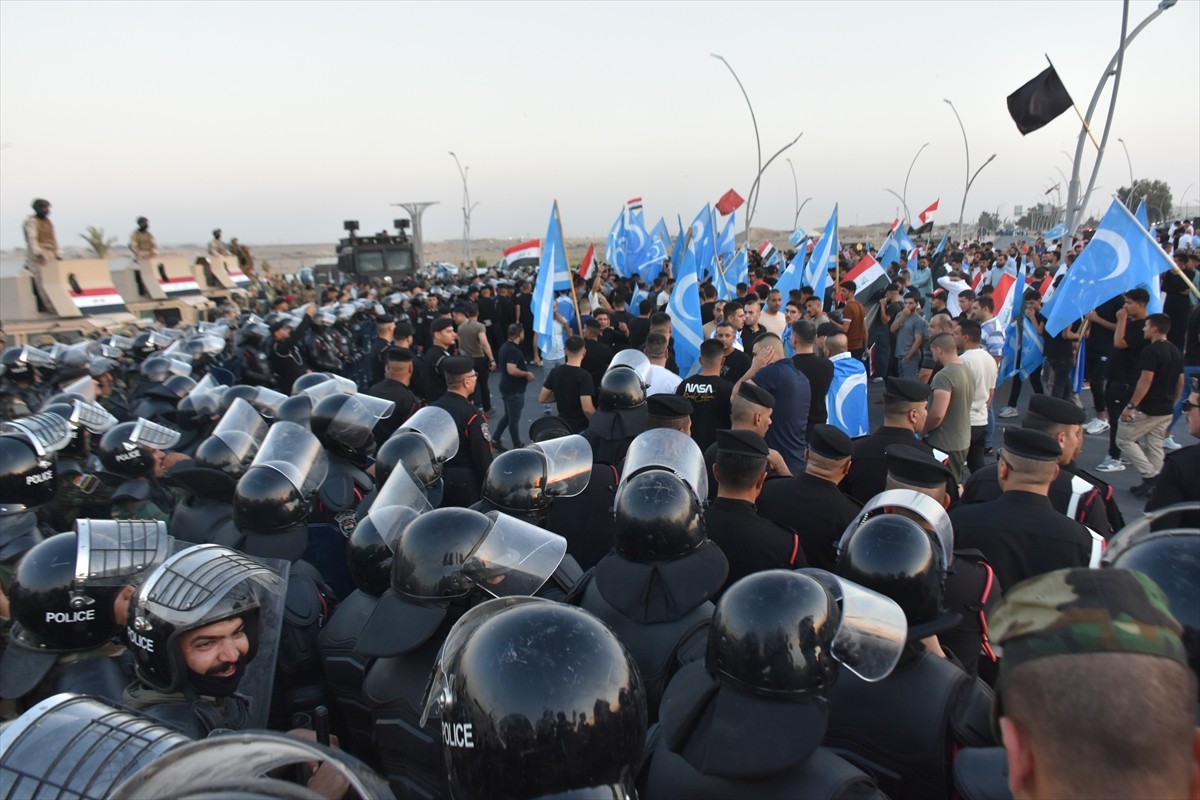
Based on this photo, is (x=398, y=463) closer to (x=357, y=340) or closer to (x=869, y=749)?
(x=869, y=749)

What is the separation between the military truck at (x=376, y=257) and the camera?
2853cm

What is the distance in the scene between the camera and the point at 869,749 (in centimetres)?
218

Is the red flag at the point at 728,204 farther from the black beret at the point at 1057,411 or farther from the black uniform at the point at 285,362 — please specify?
the black beret at the point at 1057,411

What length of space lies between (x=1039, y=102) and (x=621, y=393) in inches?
429

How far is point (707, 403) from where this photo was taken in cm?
636

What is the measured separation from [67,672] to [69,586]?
0.32 meters

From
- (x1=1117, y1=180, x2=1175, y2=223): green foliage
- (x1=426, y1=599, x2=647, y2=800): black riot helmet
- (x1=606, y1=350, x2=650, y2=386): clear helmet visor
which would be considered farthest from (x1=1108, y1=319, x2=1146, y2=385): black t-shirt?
(x1=1117, y1=180, x2=1175, y2=223): green foliage

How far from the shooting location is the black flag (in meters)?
12.0

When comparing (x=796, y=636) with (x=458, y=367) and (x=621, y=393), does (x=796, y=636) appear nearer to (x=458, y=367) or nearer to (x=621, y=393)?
(x=621, y=393)

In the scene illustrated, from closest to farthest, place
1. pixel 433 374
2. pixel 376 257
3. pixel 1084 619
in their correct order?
1. pixel 1084 619
2. pixel 433 374
3. pixel 376 257

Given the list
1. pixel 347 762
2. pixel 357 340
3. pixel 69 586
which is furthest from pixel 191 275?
pixel 347 762

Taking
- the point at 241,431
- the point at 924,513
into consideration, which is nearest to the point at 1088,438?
the point at 924,513

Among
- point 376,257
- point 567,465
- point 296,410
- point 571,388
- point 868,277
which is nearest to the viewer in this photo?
point 567,465

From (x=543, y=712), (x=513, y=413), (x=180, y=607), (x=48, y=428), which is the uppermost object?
(x=543, y=712)
